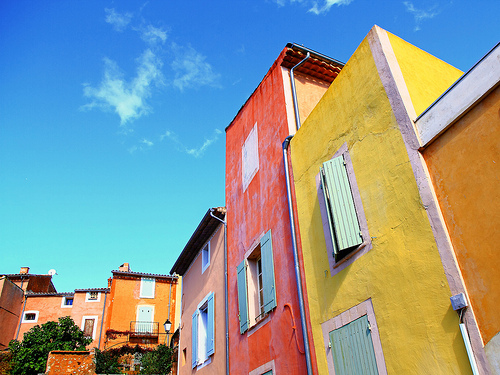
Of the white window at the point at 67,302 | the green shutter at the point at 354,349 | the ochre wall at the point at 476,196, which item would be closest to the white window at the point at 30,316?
the white window at the point at 67,302

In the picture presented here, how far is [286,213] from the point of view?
8.48 metres

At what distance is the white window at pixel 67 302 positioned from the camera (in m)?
33.4

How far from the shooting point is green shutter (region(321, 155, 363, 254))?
6.15m

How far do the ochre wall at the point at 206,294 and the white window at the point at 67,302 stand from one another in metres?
21.1

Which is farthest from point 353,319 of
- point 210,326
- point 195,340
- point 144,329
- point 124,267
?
point 124,267

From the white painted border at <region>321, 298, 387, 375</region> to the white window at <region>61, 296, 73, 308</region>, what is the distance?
31592 millimetres

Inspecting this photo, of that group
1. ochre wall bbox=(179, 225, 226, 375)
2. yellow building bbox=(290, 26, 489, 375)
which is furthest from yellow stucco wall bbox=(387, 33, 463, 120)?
ochre wall bbox=(179, 225, 226, 375)

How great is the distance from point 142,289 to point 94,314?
14.0 feet

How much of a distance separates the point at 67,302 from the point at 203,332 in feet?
79.9

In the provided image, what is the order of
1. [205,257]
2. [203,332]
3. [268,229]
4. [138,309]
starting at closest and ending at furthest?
[268,229]
[203,332]
[205,257]
[138,309]

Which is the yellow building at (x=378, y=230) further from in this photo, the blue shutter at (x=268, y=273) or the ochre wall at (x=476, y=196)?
the blue shutter at (x=268, y=273)

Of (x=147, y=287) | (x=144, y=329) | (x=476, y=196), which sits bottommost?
(x=476, y=196)

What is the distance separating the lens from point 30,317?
32.6 m

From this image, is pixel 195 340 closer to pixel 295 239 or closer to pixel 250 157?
pixel 250 157
